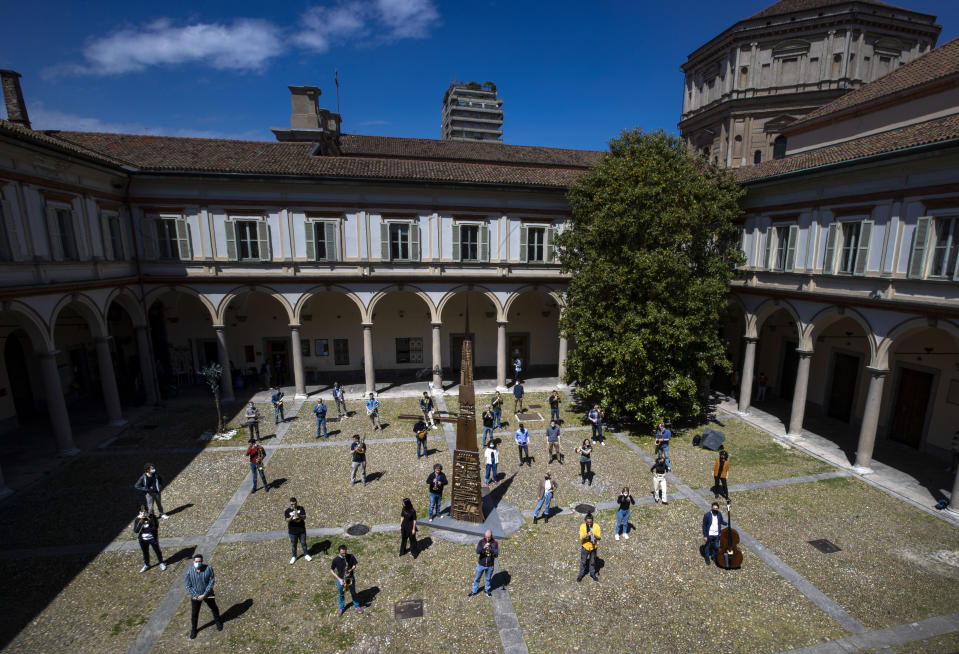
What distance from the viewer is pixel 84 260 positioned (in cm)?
1831

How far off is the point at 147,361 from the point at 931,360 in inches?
1310

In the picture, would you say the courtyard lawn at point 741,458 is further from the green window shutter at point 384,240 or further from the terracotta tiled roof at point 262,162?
the green window shutter at point 384,240

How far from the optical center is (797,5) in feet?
98.8

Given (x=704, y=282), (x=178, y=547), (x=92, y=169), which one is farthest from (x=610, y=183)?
(x=92, y=169)

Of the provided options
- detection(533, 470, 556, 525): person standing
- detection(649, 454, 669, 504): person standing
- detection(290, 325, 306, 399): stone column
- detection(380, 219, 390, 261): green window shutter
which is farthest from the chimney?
detection(649, 454, 669, 504): person standing

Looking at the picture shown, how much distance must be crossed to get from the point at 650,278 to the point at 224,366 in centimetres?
2043

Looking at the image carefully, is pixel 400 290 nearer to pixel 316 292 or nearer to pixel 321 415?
pixel 316 292

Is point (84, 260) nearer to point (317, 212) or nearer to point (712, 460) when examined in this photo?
point (317, 212)

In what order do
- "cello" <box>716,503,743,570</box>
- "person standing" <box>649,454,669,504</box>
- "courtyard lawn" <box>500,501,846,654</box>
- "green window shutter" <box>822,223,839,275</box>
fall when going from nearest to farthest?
"courtyard lawn" <box>500,501,846,654</box> → "cello" <box>716,503,743,570</box> → "person standing" <box>649,454,669,504</box> → "green window shutter" <box>822,223,839,275</box>

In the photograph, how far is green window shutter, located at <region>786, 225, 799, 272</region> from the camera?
18766 mm

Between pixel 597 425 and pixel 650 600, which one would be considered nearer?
pixel 650 600

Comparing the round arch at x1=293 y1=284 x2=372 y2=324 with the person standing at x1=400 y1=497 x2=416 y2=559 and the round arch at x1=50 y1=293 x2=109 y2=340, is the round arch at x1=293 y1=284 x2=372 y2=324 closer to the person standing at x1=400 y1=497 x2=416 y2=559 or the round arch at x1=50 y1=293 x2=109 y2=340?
the round arch at x1=50 y1=293 x2=109 y2=340

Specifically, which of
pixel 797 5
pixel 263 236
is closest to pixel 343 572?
pixel 263 236

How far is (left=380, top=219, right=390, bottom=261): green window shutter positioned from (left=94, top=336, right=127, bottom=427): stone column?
1191 centimetres
